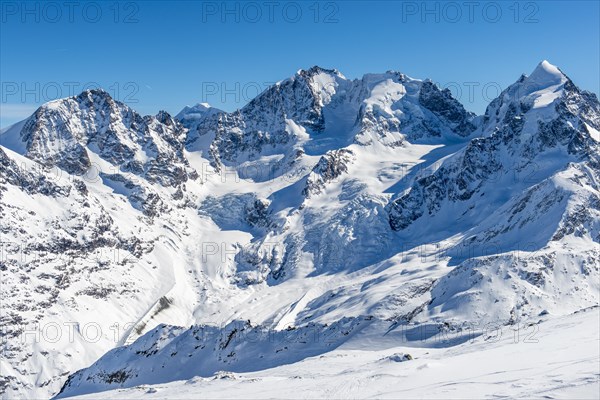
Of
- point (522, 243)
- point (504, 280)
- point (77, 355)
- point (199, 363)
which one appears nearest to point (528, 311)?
point (504, 280)

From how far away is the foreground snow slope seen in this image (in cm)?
4178

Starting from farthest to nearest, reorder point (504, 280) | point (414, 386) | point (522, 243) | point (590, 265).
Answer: point (522, 243)
point (590, 265)
point (504, 280)
point (414, 386)

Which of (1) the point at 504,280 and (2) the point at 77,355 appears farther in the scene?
(2) the point at 77,355

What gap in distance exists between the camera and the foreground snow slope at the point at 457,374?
41781 mm

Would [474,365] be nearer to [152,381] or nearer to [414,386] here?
[414,386]

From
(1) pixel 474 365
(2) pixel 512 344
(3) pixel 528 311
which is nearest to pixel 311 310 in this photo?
(3) pixel 528 311

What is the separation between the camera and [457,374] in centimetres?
5203

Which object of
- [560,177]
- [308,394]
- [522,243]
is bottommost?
[308,394]

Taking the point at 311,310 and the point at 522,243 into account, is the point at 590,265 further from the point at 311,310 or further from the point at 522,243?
the point at 311,310

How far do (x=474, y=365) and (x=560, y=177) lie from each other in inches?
5939

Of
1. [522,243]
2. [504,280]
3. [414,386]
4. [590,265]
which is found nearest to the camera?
[414,386]

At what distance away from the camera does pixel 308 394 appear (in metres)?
59.5

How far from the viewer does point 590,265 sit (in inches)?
5782

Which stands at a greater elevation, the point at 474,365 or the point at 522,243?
the point at 522,243
